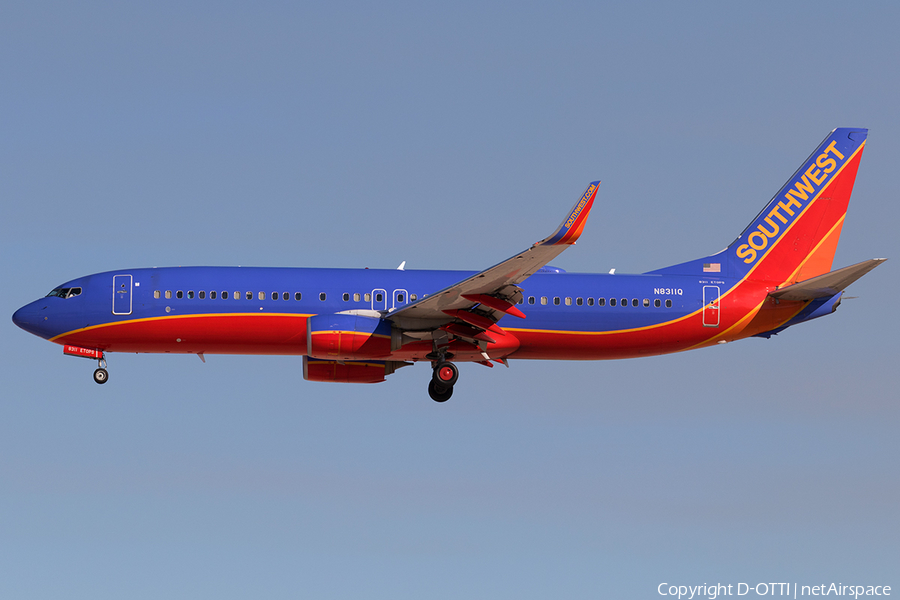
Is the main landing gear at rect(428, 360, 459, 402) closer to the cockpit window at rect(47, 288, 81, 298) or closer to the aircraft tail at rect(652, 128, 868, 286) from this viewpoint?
the aircraft tail at rect(652, 128, 868, 286)

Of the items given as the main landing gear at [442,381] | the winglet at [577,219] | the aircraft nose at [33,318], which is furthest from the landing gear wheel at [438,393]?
the aircraft nose at [33,318]

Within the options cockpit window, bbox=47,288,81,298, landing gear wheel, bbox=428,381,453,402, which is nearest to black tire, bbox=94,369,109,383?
cockpit window, bbox=47,288,81,298

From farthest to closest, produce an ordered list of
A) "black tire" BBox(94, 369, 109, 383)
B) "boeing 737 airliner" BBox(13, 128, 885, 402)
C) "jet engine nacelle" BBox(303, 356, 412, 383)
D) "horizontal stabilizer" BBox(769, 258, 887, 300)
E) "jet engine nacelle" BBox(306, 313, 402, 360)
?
1. "jet engine nacelle" BBox(303, 356, 412, 383)
2. "black tire" BBox(94, 369, 109, 383)
3. "boeing 737 airliner" BBox(13, 128, 885, 402)
4. "horizontal stabilizer" BBox(769, 258, 887, 300)
5. "jet engine nacelle" BBox(306, 313, 402, 360)

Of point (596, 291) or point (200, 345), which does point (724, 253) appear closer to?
point (596, 291)

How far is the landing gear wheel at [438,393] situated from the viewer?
46656 mm

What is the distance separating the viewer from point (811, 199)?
5031cm

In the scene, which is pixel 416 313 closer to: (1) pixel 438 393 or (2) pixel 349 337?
(2) pixel 349 337

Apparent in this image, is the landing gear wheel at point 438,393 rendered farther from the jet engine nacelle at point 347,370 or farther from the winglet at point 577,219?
the winglet at point 577,219

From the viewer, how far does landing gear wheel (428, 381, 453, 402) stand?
4666cm

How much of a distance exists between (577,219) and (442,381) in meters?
11.2

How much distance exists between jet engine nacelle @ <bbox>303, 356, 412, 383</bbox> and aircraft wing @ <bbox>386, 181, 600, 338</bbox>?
184 inches

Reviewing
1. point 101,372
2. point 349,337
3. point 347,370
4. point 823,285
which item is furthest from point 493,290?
point 101,372

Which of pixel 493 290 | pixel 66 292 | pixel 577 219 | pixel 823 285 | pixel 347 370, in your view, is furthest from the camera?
pixel 347 370

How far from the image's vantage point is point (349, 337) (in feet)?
144
